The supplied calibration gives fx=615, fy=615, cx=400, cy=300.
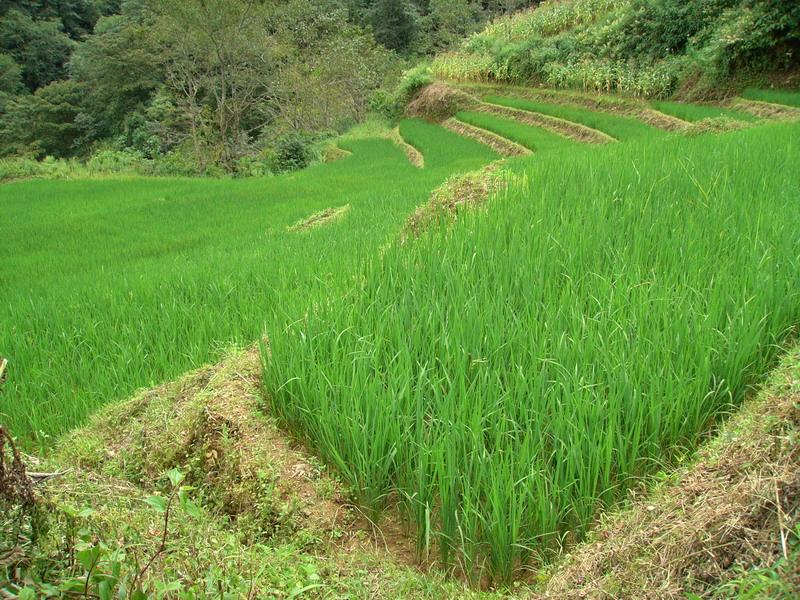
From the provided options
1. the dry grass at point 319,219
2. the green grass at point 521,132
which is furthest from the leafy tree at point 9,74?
the dry grass at point 319,219

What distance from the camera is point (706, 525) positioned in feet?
4.58

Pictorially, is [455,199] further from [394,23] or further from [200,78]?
[394,23]

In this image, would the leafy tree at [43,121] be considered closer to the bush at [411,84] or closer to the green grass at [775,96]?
the bush at [411,84]

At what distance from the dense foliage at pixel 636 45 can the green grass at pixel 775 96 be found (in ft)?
2.96

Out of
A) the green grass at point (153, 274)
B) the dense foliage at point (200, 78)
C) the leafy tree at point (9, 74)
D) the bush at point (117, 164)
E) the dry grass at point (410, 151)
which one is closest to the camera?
the green grass at point (153, 274)

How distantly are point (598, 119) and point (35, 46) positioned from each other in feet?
98.3

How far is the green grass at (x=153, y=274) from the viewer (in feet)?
10.9

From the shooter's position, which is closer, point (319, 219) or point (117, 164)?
point (319, 219)

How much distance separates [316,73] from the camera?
24.8 m

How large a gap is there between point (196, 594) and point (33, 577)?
0.33 meters

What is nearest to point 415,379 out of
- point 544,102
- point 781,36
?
point 781,36

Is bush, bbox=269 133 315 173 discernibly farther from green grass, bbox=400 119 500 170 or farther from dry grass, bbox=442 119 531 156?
dry grass, bbox=442 119 531 156

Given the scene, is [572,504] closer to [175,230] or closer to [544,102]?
[175,230]

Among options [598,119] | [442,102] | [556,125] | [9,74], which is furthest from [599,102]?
[9,74]
